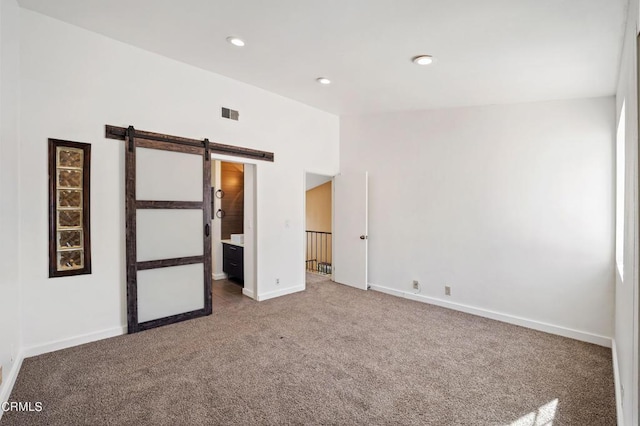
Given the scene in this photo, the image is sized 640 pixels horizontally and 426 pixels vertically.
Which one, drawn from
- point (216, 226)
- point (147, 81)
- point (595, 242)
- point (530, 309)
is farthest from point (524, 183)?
point (216, 226)

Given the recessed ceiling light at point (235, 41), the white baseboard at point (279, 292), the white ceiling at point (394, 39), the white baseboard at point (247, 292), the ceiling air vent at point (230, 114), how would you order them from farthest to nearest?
the white baseboard at point (247, 292) < the white baseboard at point (279, 292) < the ceiling air vent at point (230, 114) < the recessed ceiling light at point (235, 41) < the white ceiling at point (394, 39)

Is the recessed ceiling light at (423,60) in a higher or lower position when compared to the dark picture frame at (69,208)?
higher

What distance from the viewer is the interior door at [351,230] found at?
5.27m

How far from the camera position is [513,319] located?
3836 mm

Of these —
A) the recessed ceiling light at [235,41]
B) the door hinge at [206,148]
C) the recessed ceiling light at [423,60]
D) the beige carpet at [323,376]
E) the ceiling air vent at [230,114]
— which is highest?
the recessed ceiling light at [235,41]

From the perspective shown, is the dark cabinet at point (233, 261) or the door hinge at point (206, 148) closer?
the door hinge at point (206, 148)

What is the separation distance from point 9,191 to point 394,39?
3.43 m

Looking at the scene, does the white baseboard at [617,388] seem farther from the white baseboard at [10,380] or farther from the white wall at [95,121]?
the white wall at [95,121]

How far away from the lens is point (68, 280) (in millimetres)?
2982

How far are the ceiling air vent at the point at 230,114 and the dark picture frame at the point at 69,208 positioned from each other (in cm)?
161

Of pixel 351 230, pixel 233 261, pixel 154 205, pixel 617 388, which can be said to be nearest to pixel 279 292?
pixel 233 261

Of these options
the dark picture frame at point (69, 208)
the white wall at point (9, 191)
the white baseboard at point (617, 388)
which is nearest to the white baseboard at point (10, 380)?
the white wall at point (9, 191)

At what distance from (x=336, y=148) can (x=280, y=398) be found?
430 cm

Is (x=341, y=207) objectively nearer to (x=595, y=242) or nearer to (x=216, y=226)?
(x=216, y=226)
